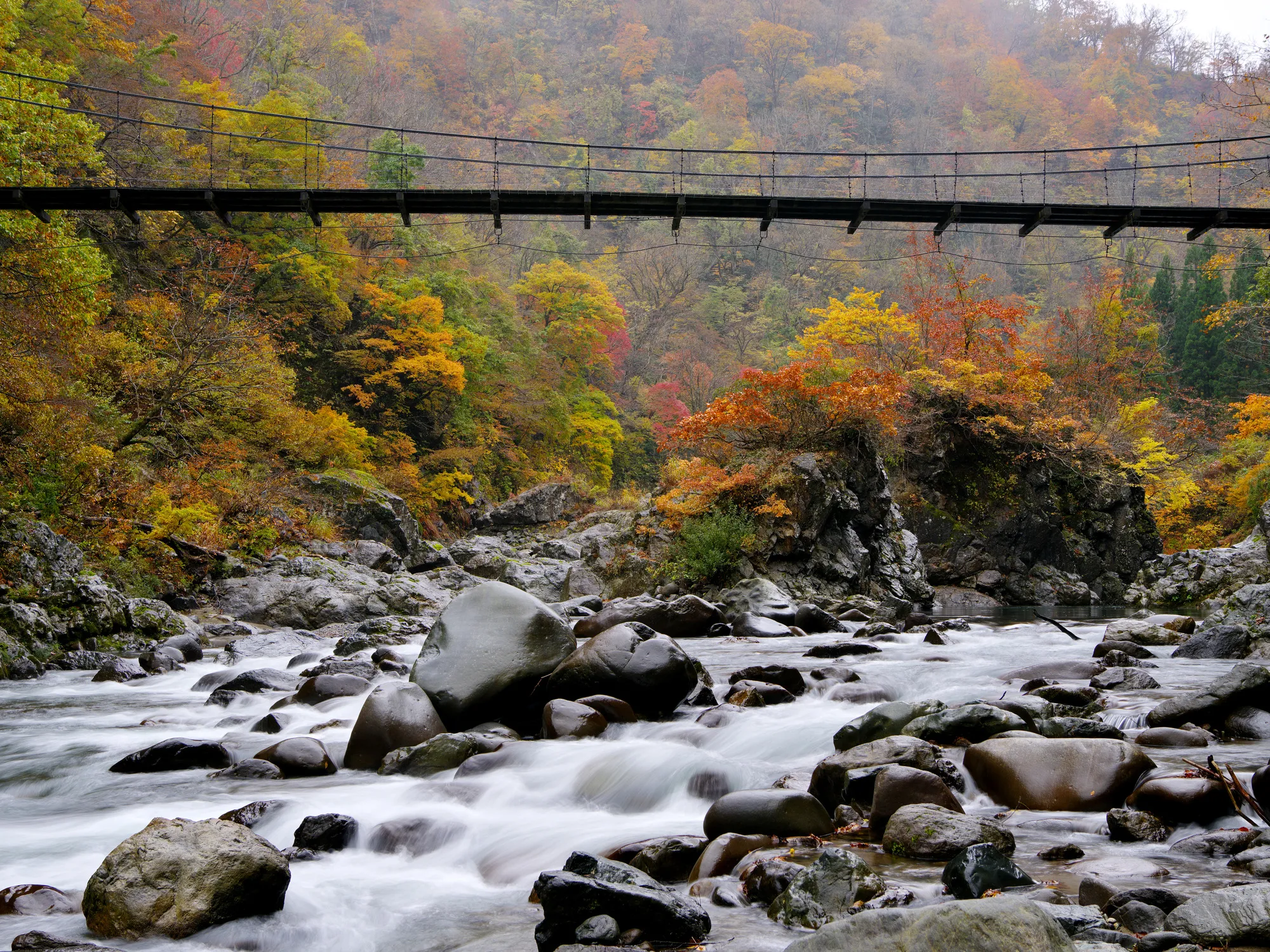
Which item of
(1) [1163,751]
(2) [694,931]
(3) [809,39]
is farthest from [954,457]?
(3) [809,39]

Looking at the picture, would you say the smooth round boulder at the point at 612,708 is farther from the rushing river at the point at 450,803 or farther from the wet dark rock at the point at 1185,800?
the wet dark rock at the point at 1185,800

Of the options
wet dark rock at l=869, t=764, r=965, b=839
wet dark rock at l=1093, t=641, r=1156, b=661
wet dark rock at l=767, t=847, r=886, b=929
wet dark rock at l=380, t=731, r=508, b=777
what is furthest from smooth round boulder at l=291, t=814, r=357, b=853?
wet dark rock at l=1093, t=641, r=1156, b=661

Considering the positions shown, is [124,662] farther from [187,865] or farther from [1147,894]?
[1147,894]

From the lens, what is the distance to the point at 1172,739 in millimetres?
5059

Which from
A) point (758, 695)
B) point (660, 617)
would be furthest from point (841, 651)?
point (758, 695)

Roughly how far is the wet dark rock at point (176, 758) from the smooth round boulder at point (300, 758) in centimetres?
25

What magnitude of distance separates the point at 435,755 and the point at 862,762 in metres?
2.56

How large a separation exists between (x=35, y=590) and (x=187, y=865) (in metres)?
7.77

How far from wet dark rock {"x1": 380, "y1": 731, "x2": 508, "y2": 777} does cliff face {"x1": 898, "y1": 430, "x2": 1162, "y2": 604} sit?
16.5 m

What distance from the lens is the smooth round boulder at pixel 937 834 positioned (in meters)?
3.55

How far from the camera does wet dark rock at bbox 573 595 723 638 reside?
9430mm

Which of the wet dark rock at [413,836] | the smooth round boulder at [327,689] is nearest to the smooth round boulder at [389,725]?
the wet dark rock at [413,836]

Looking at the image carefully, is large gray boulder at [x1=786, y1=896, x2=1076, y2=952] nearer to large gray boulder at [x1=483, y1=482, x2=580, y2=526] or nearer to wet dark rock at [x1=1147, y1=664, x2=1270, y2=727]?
wet dark rock at [x1=1147, y1=664, x2=1270, y2=727]

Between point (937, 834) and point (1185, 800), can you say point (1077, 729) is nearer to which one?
point (1185, 800)
